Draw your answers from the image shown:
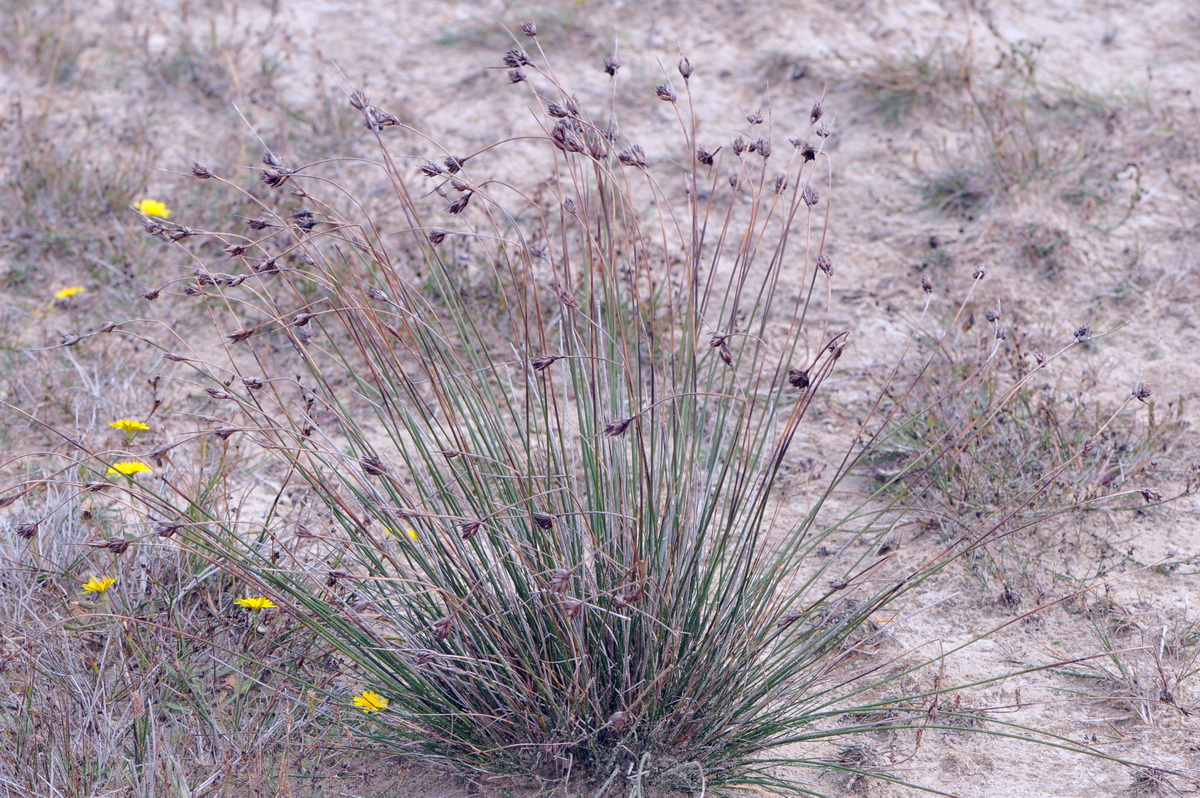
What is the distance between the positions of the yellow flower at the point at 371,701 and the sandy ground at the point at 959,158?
199mm

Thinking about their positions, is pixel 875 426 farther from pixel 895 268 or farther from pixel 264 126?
pixel 264 126

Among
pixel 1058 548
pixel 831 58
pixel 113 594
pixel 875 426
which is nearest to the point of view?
pixel 113 594

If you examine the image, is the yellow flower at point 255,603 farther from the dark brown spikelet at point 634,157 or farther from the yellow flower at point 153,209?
the yellow flower at point 153,209

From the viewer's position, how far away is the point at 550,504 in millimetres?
2191

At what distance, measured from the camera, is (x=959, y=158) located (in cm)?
452

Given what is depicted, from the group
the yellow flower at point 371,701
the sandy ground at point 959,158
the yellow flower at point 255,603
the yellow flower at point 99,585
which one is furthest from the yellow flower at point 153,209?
the yellow flower at point 371,701

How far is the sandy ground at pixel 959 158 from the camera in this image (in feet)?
8.11

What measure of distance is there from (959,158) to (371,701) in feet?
11.2

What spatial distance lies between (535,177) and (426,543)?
9.50ft

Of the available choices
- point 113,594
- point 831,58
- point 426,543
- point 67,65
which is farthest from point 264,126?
point 426,543

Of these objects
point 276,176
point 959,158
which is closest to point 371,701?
point 276,176

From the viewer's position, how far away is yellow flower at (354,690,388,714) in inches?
87.3

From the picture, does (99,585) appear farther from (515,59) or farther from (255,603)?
(515,59)

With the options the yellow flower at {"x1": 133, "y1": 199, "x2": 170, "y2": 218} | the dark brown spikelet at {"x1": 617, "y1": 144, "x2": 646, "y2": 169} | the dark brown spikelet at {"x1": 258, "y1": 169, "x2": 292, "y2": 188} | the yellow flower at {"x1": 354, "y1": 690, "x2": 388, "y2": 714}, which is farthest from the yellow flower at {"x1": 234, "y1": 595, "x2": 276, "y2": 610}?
the yellow flower at {"x1": 133, "y1": 199, "x2": 170, "y2": 218}
